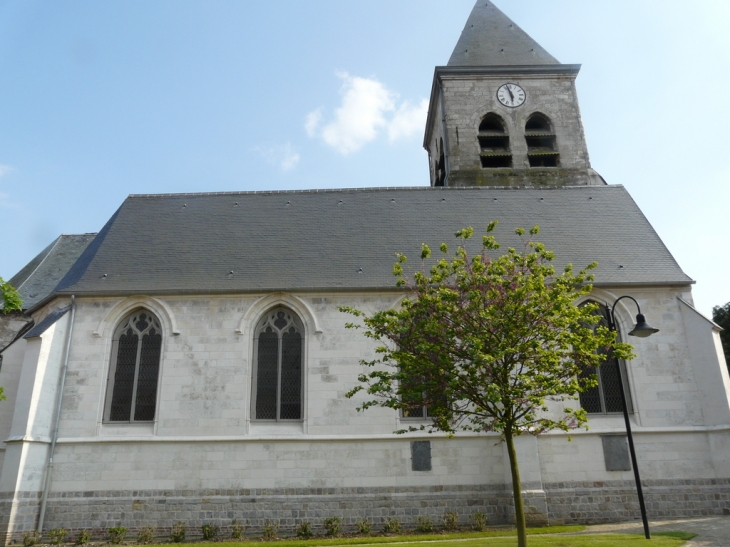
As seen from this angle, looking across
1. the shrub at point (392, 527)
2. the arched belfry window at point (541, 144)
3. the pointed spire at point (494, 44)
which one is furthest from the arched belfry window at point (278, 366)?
the pointed spire at point (494, 44)

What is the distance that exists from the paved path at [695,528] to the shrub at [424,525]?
3.27 metres

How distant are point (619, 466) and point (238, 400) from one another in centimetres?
909

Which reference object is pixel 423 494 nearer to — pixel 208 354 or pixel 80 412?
pixel 208 354

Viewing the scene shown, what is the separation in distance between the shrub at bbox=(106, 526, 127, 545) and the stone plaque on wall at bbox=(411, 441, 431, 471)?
21.5 feet

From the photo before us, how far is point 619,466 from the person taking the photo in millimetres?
13570

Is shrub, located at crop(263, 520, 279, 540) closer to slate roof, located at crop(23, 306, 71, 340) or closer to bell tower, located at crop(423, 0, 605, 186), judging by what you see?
slate roof, located at crop(23, 306, 71, 340)

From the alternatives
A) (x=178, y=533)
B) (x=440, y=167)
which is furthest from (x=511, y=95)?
(x=178, y=533)

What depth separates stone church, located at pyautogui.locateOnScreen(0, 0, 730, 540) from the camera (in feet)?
43.3

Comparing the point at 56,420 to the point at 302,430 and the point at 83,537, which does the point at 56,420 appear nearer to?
the point at 83,537

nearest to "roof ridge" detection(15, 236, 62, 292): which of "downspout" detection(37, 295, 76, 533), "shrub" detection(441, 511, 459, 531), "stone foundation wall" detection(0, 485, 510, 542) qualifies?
"downspout" detection(37, 295, 76, 533)

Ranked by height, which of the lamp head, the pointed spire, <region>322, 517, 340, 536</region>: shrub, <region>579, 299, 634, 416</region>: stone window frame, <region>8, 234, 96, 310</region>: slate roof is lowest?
<region>322, 517, 340, 536</region>: shrub

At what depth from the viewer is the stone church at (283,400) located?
43.3ft

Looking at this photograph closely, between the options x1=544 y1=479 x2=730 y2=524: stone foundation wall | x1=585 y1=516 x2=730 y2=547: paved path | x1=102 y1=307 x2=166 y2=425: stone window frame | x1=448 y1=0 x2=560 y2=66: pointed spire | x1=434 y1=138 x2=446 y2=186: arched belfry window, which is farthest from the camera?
x1=448 y1=0 x2=560 y2=66: pointed spire

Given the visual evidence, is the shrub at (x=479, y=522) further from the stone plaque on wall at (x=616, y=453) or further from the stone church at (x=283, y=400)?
the stone plaque on wall at (x=616, y=453)
